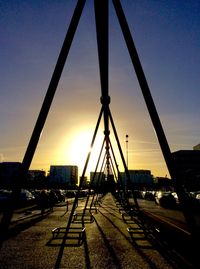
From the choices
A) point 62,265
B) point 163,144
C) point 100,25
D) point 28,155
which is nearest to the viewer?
point 28,155

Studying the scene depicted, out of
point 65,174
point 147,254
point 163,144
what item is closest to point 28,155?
point 163,144

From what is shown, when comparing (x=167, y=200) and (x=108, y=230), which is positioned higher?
(x=167, y=200)

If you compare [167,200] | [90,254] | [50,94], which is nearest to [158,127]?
[50,94]

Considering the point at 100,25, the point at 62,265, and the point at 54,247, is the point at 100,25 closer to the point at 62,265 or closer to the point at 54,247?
the point at 62,265

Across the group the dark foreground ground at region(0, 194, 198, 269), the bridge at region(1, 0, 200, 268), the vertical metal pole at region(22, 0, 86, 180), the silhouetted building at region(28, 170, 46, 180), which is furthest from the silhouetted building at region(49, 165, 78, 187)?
the vertical metal pole at region(22, 0, 86, 180)

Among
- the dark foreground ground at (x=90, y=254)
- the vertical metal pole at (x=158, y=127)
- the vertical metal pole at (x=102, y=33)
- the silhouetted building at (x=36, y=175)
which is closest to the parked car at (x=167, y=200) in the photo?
the dark foreground ground at (x=90, y=254)

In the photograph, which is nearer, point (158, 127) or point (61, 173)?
point (158, 127)

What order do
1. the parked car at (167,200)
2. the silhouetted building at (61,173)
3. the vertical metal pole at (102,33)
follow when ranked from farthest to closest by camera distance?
the silhouetted building at (61,173)
the parked car at (167,200)
the vertical metal pole at (102,33)

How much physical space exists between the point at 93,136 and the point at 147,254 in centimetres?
836

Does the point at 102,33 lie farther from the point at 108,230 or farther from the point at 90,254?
the point at 108,230

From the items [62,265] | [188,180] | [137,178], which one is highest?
[137,178]

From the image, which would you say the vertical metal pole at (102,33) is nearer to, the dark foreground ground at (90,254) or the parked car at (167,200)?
the dark foreground ground at (90,254)

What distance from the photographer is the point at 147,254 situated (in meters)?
8.04

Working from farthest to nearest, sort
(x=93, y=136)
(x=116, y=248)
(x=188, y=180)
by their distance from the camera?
(x=188, y=180), (x=93, y=136), (x=116, y=248)
